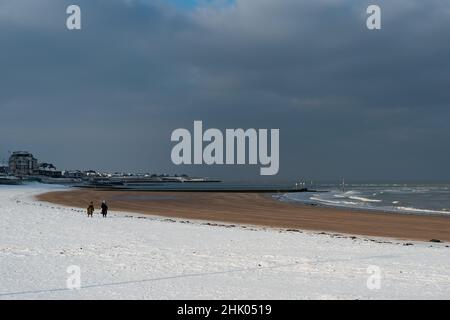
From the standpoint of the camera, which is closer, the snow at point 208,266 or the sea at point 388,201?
the snow at point 208,266

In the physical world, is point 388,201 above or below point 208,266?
below

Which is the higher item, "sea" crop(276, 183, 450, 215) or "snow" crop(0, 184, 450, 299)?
"snow" crop(0, 184, 450, 299)

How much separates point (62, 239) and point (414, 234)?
17.6m

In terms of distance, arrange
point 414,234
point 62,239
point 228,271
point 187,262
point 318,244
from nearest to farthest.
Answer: point 228,271
point 187,262
point 62,239
point 318,244
point 414,234

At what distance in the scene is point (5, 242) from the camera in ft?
53.0

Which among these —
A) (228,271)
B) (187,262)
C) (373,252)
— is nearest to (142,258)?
(187,262)

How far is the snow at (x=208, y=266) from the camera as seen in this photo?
32.0 ft

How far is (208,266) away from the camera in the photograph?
12.9 meters

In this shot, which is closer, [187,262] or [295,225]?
[187,262]

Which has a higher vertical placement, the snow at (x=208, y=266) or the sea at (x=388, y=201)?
the snow at (x=208, y=266)

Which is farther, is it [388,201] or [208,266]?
[388,201]

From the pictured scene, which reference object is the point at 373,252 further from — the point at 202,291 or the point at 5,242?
the point at 5,242

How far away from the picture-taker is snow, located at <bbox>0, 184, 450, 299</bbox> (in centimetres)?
975
